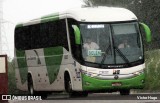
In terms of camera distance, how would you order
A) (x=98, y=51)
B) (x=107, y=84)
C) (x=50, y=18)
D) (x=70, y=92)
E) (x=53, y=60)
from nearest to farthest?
(x=107, y=84) → (x=98, y=51) → (x=70, y=92) → (x=53, y=60) → (x=50, y=18)

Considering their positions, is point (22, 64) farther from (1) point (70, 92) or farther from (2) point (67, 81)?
(1) point (70, 92)

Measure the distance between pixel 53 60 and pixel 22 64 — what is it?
459 centimetres

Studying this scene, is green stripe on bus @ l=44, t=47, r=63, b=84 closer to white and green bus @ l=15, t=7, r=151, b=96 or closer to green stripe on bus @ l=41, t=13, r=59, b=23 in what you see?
white and green bus @ l=15, t=7, r=151, b=96

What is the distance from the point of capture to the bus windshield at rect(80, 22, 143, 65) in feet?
72.4

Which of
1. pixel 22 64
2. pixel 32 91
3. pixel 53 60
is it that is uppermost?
pixel 53 60

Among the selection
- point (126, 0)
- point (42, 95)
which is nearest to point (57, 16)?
point (42, 95)

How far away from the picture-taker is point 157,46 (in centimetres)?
6538

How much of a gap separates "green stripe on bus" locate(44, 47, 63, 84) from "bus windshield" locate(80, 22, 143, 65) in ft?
7.11

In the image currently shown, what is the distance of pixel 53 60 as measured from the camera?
2528cm

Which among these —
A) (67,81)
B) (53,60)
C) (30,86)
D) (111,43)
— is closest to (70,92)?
(67,81)

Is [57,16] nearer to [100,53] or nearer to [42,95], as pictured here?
[100,53]

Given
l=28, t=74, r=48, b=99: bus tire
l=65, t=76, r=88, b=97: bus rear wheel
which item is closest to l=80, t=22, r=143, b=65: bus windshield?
l=65, t=76, r=88, b=97: bus rear wheel

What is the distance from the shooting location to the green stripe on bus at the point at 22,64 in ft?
95.7

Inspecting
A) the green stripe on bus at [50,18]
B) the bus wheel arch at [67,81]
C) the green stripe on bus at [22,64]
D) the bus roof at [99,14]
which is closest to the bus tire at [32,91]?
the green stripe on bus at [22,64]
